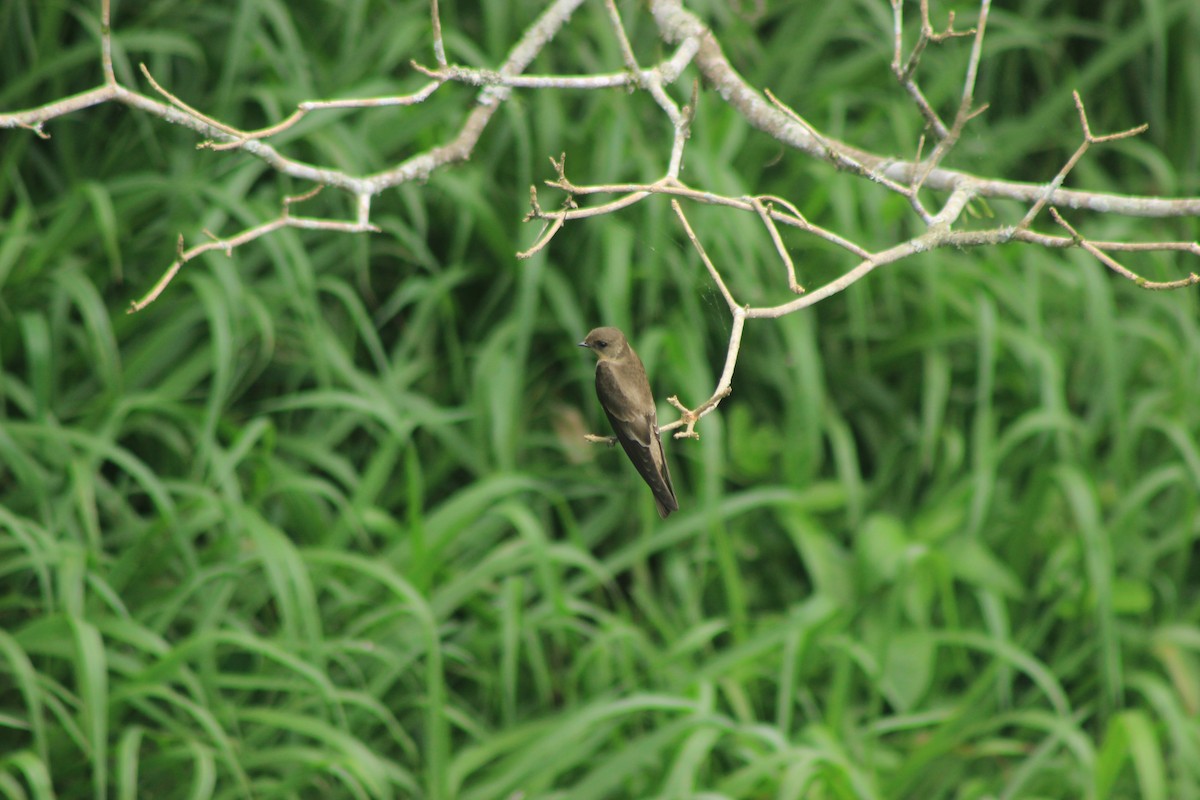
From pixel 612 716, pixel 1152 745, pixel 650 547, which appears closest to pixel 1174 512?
pixel 1152 745

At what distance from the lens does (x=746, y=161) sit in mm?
4520

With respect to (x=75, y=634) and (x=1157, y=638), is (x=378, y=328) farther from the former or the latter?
(x=1157, y=638)

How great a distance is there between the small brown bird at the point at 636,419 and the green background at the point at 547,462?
846 mm

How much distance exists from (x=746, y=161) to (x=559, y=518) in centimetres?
142

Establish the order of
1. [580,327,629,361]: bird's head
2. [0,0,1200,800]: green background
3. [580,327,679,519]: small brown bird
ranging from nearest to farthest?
[580,327,679,519]: small brown bird
[580,327,629,361]: bird's head
[0,0,1200,800]: green background

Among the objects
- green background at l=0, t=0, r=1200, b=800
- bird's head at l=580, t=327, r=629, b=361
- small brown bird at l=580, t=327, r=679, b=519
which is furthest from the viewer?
green background at l=0, t=0, r=1200, b=800

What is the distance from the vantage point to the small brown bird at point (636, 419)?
7.27 feet

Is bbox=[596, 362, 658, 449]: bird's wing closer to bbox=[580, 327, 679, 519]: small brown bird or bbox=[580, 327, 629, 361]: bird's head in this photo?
bbox=[580, 327, 679, 519]: small brown bird

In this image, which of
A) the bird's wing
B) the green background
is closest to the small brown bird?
the bird's wing

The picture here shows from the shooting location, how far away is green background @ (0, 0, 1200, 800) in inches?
129

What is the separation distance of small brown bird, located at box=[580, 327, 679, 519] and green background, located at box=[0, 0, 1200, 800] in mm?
846

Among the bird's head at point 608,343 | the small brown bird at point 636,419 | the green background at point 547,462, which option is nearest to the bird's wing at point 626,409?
the small brown bird at point 636,419

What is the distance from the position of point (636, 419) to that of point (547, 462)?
189 cm

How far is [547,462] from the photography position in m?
4.12
